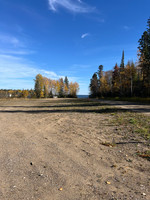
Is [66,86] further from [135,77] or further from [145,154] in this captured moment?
[145,154]

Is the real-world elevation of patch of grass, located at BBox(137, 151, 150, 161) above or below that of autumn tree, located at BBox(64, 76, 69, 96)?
below

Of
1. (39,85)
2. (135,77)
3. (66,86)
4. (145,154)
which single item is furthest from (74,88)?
(145,154)

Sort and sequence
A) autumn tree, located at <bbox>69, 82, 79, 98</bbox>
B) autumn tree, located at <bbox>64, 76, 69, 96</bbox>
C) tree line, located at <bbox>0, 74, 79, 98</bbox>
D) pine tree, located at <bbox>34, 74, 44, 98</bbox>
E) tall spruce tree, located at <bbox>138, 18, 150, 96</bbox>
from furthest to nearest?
autumn tree, located at <bbox>69, 82, 79, 98</bbox> < autumn tree, located at <bbox>64, 76, 69, 96</bbox> < pine tree, located at <bbox>34, 74, 44, 98</bbox> < tree line, located at <bbox>0, 74, 79, 98</bbox> < tall spruce tree, located at <bbox>138, 18, 150, 96</bbox>

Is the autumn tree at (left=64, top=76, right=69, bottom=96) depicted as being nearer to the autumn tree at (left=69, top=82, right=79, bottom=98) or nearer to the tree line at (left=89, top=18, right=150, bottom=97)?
the autumn tree at (left=69, top=82, right=79, bottom=98)

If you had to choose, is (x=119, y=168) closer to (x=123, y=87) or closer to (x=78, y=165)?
(x=78, y=165)

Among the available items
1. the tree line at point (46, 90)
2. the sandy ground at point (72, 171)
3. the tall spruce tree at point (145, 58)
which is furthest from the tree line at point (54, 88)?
the sandy ground at point (72, 171)

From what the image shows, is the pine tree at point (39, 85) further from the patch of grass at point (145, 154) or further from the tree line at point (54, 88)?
the patch of grass at point (145, 154)

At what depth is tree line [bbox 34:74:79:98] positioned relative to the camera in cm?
7044

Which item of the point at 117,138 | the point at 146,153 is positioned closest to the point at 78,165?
the point at 146,153

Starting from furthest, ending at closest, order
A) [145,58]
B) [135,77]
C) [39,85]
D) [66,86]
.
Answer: [66,86]
[39,85]
[135,77]
[145,58]

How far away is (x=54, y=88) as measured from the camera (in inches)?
3371

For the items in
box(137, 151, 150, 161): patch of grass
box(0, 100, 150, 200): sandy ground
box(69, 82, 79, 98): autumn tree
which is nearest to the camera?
box(0, 100, 150, 200): sandy ground

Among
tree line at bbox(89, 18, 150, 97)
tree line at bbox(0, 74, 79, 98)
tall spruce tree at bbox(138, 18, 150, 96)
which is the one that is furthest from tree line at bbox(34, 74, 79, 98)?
tall spruce tree at bbox(138, 18, 150, 96)

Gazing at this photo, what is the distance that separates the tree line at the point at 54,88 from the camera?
231ft
